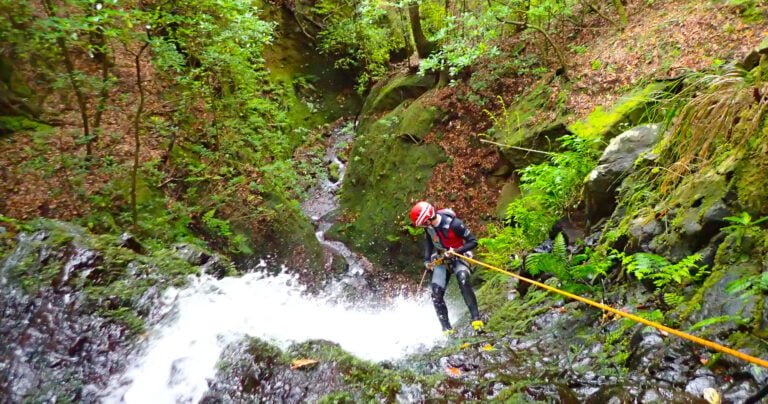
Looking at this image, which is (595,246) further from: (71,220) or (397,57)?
(397,57)

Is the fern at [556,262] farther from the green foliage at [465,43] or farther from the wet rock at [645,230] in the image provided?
the green foliage at [465,43]

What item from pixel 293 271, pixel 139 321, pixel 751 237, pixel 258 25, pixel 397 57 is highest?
pixel 258 25

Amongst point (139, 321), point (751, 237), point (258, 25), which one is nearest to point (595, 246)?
point (751, 237)

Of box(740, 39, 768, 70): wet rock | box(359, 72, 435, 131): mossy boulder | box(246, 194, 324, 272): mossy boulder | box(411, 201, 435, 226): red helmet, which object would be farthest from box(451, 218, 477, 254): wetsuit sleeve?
box(359, 72, 435, 131): mossy boulder

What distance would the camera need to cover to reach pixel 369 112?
14492 millimetres

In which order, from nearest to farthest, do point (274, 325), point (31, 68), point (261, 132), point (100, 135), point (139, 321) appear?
point (139, 321)
point (274, 325)
point (100, 135)
point (31, 68)
point (261, 132)

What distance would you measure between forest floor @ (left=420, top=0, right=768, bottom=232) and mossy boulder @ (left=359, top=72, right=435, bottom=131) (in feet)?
5.43

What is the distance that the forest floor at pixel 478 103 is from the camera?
22.8ft

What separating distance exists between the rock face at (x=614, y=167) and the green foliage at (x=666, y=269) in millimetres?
1805

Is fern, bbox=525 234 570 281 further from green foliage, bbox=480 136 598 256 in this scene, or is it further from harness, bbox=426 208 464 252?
green foliage, bbox=480 136 598 256

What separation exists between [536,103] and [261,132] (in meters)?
7.39

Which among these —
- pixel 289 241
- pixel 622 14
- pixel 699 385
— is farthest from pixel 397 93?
pixel 699 385

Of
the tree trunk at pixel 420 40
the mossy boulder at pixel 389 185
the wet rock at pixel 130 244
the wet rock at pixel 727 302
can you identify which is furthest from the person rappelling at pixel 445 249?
the tree trunk at pixel 420 40

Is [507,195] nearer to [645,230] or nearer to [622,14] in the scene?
[622,14]
